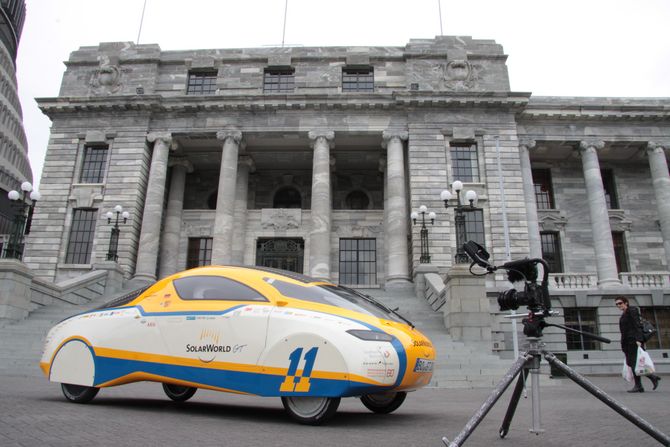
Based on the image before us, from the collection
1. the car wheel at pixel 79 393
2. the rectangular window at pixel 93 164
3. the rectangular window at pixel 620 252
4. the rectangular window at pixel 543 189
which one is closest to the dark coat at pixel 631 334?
the car wheel at pixel 79 393

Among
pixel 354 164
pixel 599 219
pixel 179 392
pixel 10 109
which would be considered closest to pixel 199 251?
pixel 354 164

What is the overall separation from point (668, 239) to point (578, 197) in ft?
17.0

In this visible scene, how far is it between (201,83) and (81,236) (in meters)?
11.0

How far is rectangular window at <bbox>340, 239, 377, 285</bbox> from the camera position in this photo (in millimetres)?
27219

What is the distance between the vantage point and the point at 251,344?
5.95 meters

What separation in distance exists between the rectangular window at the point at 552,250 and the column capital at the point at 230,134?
18279 millimetres

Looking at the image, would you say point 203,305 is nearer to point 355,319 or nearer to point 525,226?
point 355,319

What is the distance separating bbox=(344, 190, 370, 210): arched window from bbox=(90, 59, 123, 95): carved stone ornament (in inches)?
583

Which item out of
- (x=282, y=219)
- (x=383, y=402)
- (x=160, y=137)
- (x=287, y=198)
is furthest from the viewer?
(x=287, y=198)

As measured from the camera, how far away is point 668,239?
25891mm

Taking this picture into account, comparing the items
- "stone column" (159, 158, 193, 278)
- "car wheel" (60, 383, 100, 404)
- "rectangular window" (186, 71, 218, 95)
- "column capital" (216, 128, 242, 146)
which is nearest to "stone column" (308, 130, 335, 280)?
"column capital" (216, 128, 242, 146)

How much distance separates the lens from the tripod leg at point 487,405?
11.0ft

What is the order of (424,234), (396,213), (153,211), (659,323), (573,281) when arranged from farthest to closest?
(153,211) → (396,213) → (573,281) → (659,323) → (424,234)

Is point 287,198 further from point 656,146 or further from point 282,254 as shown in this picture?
point 656,146
